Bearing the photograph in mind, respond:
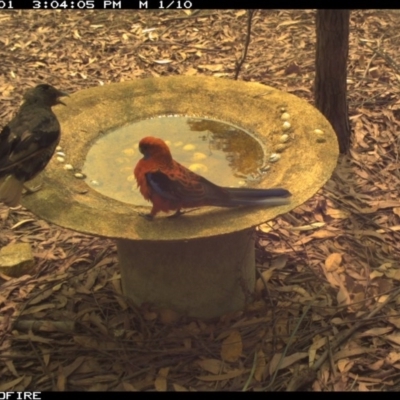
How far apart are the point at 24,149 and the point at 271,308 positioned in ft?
5.07

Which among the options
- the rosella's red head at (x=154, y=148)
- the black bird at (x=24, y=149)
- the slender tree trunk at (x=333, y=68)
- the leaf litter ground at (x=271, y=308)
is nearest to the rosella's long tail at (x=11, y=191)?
the black bird at (x=24, y=149)

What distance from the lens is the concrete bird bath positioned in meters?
3.04

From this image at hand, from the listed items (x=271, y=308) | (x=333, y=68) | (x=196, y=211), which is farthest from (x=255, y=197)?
(x=333, y=68)

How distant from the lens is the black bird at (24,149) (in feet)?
10.6

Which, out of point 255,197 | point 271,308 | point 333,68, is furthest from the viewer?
point 333,68

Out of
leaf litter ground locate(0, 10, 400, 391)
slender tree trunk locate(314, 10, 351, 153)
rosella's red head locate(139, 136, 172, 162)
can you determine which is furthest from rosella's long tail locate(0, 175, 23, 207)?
slender tree trunk locate(314, 10, 351, 153)

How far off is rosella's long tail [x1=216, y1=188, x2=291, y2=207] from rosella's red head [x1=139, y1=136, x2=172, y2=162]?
1.02ft

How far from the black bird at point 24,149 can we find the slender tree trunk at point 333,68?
2166mm

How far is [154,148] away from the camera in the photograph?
309 centimetres

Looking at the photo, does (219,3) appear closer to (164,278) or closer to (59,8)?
(59,8)

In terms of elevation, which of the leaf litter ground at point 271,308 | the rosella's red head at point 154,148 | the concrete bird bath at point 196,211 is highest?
the rosella's red head at point 154,148

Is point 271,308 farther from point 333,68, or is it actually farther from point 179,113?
point 333,68

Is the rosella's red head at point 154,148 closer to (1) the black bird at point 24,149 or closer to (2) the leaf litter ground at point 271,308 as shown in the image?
(1) the black bird at point 24,149

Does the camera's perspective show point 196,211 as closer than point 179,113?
Yes
